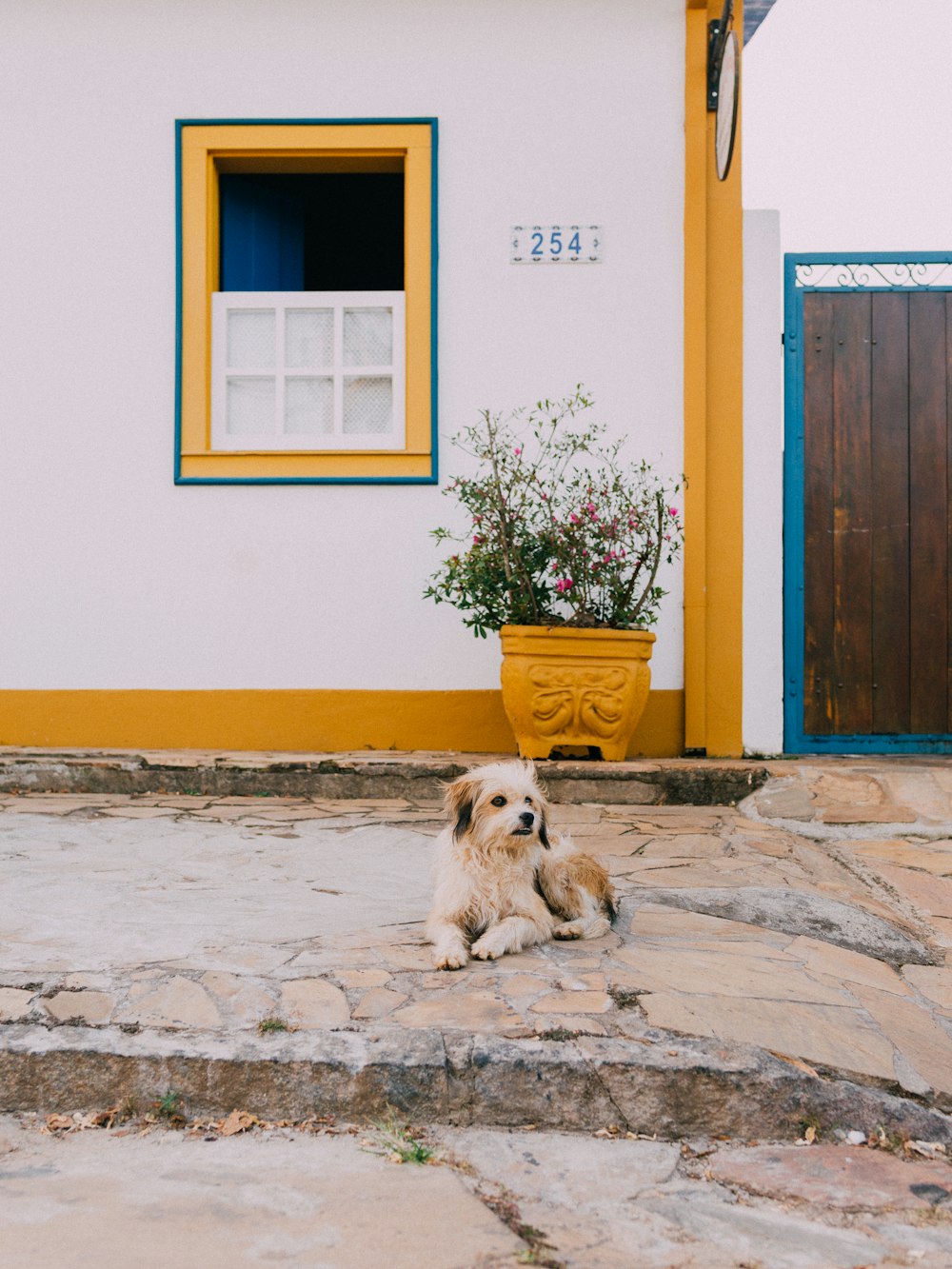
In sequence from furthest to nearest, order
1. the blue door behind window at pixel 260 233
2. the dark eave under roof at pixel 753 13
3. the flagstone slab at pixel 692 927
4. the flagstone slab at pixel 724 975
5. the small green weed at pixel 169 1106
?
the blue door behind window at pixel 260 233 → the dark eave under roof at pixel 753 13 → the flagstone slab at pixel 692 927 → the flagstone slab at pixel 724 975 → the small green weed at pixel 169 1106

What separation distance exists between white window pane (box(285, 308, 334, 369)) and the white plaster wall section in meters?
2.13

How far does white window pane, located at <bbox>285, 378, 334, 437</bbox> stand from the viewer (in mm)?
5832

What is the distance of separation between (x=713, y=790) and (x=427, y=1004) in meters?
2.91

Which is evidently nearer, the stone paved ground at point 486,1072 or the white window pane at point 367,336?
the stone paved ground at point 486,1072

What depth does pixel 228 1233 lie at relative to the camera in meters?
1.72

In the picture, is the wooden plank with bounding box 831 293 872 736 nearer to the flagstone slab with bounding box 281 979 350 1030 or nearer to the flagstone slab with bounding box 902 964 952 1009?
the flagstone slab with bounding box 902 964 952 1009

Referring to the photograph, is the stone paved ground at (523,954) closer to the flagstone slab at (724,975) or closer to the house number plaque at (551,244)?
the flagstone slab at (724,975)

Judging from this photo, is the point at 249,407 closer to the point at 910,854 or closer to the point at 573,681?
the point at 573,681

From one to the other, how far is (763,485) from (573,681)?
156 centimetres

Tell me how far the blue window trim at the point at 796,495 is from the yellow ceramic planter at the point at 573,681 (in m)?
1.02

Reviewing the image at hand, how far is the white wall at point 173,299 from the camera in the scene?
18.5ft

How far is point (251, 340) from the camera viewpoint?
586cm

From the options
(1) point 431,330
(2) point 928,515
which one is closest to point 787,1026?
(2) point 928,515

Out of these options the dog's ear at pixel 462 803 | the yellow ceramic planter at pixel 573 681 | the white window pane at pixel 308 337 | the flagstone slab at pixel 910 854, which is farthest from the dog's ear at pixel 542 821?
the white window pane at pixel 308 337
